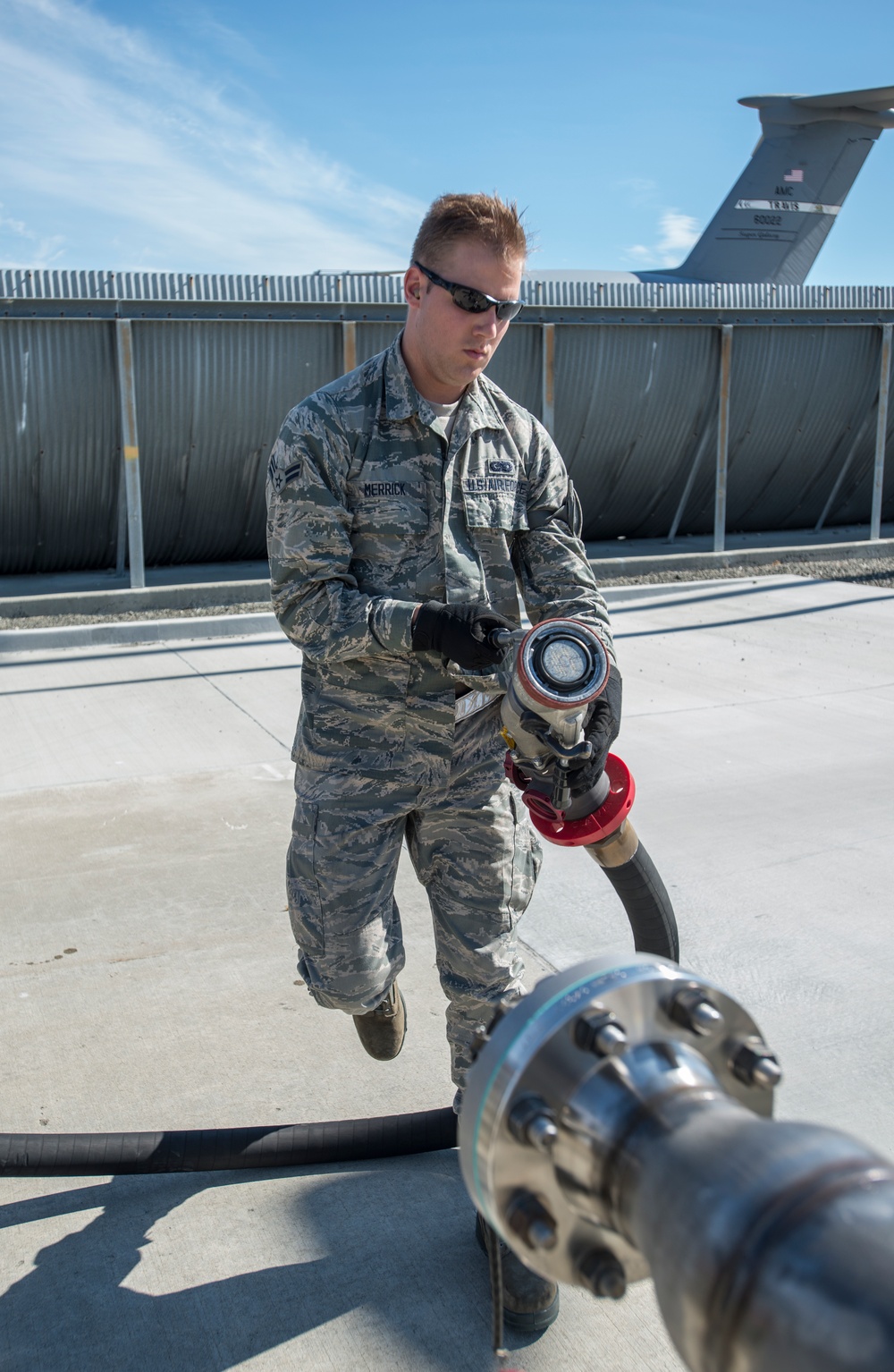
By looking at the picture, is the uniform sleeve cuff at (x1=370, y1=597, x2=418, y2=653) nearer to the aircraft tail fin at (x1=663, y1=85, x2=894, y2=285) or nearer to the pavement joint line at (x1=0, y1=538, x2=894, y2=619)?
the pavement joint line at (x1=0, y1=538, x2=894, y2=619)

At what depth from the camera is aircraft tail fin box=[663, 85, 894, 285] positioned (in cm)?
1662

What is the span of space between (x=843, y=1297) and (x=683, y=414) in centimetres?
1200

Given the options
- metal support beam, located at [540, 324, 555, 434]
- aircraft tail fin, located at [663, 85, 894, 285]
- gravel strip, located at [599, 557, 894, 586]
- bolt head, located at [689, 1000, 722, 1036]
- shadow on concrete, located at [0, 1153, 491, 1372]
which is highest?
aircraft tail fin, located at [663, 85, 894, 285]

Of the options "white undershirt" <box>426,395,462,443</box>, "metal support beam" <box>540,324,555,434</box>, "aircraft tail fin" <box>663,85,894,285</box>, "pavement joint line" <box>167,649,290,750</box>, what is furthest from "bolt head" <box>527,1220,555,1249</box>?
"aircraft tail fin" <box>663,85,894,285</box>

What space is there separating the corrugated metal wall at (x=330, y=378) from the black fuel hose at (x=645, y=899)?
8.11 meters

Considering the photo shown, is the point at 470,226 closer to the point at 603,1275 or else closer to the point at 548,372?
the point at 603,1275

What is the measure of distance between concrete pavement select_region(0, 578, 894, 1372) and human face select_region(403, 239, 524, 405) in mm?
A: 1670

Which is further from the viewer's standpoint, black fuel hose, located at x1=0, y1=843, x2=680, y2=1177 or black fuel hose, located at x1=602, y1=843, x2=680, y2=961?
black fuel hose, located at x1=0, y1=843, x2=680, y2=1177

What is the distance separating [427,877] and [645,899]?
537 mm

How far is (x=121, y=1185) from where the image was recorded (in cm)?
251

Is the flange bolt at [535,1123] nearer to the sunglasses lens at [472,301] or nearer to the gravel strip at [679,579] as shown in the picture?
the sunglasses lens at [472,301]

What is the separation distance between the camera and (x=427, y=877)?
2.54m

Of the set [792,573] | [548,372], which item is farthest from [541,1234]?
[792,573]

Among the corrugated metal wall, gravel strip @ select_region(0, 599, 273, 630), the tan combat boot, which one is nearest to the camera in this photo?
the tan combat boot
